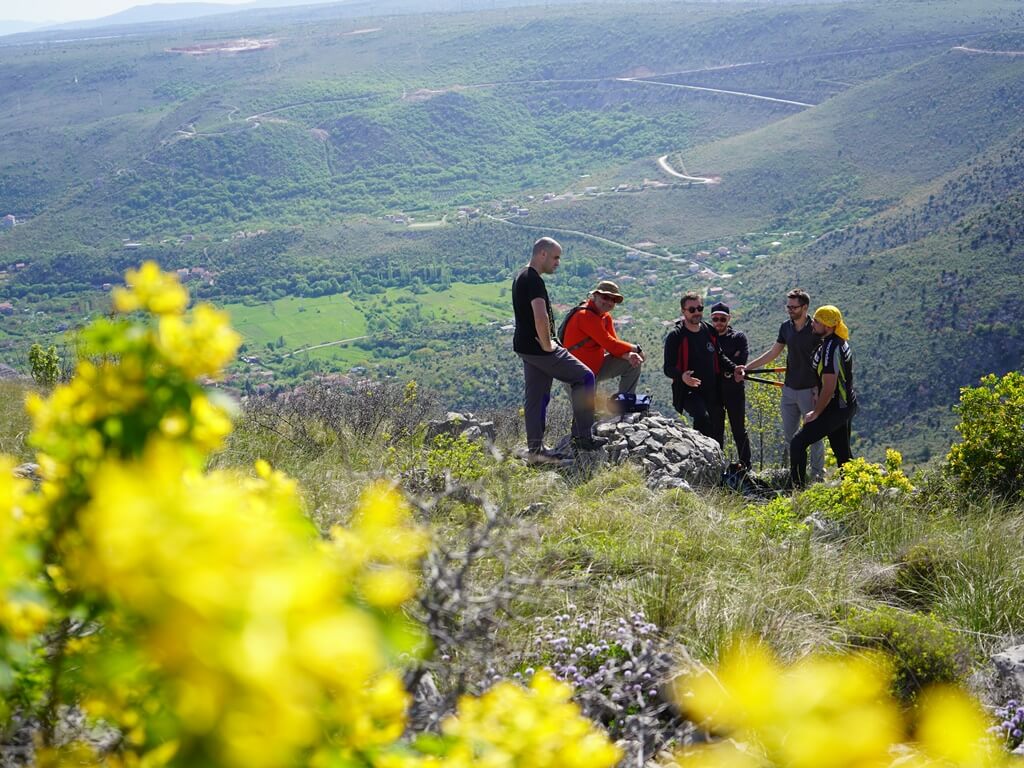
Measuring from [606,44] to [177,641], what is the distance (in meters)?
168

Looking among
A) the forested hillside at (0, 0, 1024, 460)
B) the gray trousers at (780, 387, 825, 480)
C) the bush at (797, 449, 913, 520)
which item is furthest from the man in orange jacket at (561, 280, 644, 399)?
the forested hillside at (0, 0, 1024, 460)

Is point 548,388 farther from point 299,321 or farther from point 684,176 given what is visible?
point 684,176

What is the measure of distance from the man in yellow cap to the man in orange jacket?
137cm

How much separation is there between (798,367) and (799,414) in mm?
483

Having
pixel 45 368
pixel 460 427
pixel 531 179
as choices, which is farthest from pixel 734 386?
pixel 531 179

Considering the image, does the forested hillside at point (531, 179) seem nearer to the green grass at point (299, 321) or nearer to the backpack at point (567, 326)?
the green grass at point (299, 321)

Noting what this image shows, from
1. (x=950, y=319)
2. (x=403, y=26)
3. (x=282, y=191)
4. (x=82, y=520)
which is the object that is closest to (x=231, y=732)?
(x=82, y=520)

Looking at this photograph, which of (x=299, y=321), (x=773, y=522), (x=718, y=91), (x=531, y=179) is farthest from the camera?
(x=718, y=91)

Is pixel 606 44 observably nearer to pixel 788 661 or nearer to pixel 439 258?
pixel 439 258

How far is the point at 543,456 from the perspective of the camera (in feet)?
21.7

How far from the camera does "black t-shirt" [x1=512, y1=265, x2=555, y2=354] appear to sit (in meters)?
6.07

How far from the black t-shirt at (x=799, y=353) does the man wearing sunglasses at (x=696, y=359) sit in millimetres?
462

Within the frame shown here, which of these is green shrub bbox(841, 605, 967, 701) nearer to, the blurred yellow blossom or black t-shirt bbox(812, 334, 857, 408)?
the blurred yellow blossom

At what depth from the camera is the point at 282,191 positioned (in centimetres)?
11912
